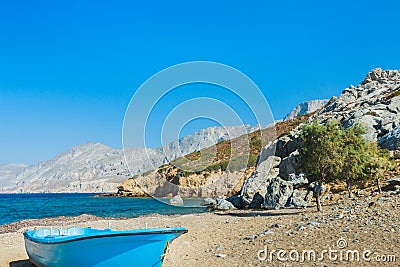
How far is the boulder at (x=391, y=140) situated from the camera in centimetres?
4126

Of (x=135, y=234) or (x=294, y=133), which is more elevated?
(x=294, y=133)

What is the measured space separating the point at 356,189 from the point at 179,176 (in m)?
67.1

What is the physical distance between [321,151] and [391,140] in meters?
20.3

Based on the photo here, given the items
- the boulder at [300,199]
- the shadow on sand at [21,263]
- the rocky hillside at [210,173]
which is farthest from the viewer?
the rocky hillside at [210,173]

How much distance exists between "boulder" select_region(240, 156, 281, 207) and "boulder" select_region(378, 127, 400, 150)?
12.8m

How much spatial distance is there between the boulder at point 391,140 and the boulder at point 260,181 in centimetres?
1282

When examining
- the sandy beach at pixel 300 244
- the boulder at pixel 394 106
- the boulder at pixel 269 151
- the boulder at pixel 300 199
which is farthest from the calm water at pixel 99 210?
the boulder at pixel 394 106

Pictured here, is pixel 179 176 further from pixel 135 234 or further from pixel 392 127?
pixel 135 234

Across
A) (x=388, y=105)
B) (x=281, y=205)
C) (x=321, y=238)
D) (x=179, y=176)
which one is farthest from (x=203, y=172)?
(x=321, y=238)

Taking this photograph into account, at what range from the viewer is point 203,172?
302ft

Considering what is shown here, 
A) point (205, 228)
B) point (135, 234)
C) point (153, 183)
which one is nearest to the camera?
point (135, 234)

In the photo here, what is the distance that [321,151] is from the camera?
1040 inches

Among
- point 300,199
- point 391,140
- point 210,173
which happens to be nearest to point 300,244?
point 300,199

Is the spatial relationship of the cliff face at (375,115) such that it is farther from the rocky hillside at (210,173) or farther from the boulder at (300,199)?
the rocky hillside at (210,173)
